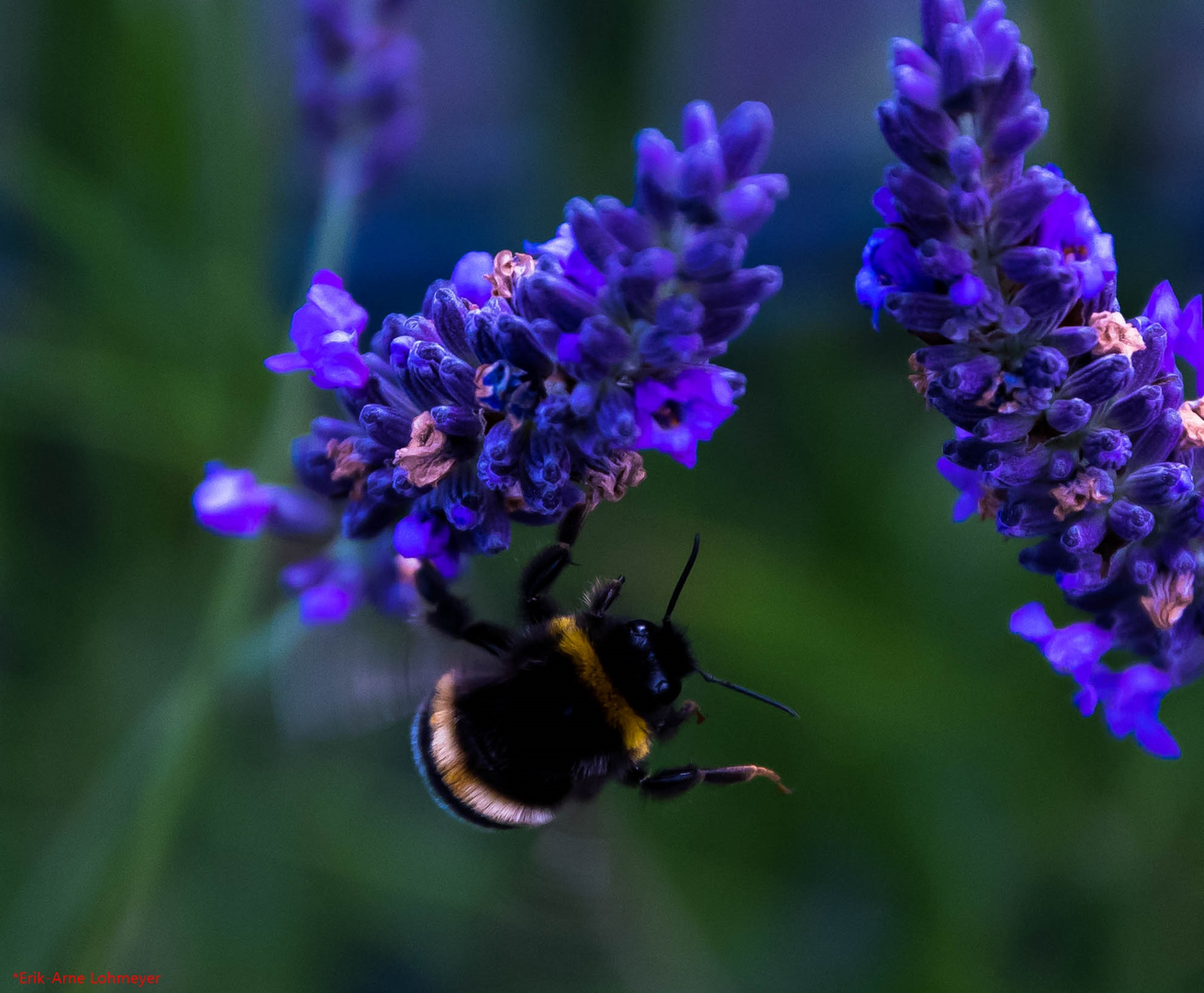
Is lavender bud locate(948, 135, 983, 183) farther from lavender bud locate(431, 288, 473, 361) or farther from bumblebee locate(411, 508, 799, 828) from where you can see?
bumblebee locate(411, 508, 799, 828)

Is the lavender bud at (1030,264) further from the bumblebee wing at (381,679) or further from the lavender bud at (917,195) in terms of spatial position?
the bumblebee wing at (381,679)

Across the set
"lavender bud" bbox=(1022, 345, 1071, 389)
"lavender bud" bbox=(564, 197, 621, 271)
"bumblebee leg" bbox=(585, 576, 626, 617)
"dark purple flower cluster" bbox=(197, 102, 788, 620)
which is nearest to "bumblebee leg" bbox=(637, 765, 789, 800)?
"bumblebee leg" bbox=(585, 576, 626, 617)

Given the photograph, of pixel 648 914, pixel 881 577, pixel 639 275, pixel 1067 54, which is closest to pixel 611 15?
pixel 1067 54

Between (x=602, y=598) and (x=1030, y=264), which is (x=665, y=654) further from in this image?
(x=1030, y=264)

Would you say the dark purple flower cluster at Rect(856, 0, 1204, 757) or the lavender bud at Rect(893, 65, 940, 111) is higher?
the lavender bud at Rect(893, 65, 940, 111)

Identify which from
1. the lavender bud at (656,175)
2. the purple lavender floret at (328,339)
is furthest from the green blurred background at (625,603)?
the lavender bud at (656,175)

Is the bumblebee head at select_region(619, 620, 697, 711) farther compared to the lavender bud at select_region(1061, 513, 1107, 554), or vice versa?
the bumblebee head at select_region(619, 620, 697, 711)

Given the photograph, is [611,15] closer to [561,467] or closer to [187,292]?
[187,292]
